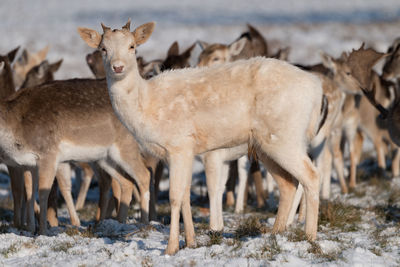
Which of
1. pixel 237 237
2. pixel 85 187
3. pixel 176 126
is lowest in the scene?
pixel 85 187

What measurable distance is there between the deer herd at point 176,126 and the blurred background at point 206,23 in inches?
919

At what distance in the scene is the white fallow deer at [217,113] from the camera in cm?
636

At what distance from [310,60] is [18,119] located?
114 feet

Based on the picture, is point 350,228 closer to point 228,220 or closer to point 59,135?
point 228,220

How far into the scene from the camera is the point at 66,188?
32.6ft

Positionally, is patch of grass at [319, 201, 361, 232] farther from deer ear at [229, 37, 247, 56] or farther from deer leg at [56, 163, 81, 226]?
deer ear at [229, 37, 247, 56]

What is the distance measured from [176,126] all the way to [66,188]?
4.12 meters

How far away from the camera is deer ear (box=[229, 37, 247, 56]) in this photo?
11.5m

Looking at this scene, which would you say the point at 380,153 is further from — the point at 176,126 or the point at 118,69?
Answer: the point at 118,69

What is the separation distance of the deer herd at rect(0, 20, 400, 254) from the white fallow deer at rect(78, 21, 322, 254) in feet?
0.04

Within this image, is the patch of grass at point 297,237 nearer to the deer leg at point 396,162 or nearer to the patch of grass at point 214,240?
the patch of grass at point 214,240

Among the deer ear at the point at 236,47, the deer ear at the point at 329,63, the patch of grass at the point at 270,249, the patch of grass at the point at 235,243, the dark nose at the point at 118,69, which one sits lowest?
the patch of grass at the point at 235,243

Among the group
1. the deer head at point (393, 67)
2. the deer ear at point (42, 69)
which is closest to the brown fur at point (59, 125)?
the deer ear at point (42, 69)

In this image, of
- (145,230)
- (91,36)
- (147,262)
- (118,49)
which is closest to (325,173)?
(145,230)
